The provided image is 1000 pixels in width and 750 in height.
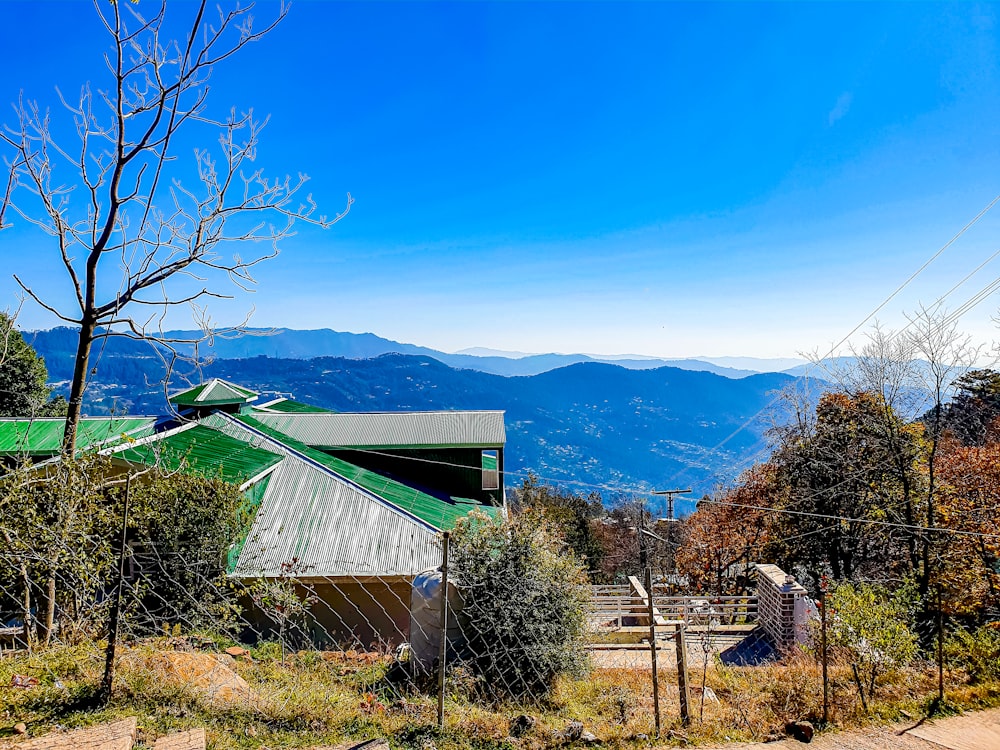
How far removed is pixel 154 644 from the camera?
527cm

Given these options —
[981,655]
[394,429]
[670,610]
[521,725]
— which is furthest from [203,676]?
[394,429]

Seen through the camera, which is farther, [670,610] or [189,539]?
[670,610]

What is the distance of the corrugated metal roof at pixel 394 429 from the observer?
17.6 metres

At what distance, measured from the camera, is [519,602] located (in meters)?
6.40

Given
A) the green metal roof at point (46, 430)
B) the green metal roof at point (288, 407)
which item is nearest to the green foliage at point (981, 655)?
the green metal roof at point (46, 430)

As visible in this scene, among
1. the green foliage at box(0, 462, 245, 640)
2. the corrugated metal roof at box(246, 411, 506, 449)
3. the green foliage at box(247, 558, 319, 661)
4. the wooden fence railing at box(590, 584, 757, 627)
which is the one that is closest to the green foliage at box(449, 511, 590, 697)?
the green foliage at box(247, 558, 319, 661)

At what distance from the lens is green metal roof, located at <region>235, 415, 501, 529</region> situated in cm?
1306

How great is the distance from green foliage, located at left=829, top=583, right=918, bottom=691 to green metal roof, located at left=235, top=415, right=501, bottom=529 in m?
7.63

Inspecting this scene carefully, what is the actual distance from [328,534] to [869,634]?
907 centimetres

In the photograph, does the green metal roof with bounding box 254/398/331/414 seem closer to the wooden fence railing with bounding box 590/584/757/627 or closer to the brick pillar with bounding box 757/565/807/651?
the wooden fence railing with bounding box 590/584/757/627

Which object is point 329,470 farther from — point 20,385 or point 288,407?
point 20,385

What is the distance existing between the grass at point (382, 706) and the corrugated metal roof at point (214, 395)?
38.8ft

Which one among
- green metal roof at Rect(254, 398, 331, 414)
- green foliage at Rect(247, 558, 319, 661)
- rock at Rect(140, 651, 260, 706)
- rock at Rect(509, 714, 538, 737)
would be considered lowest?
green foliage at Rect(247, 558, 319, 661)

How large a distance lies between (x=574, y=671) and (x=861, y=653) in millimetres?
2785
